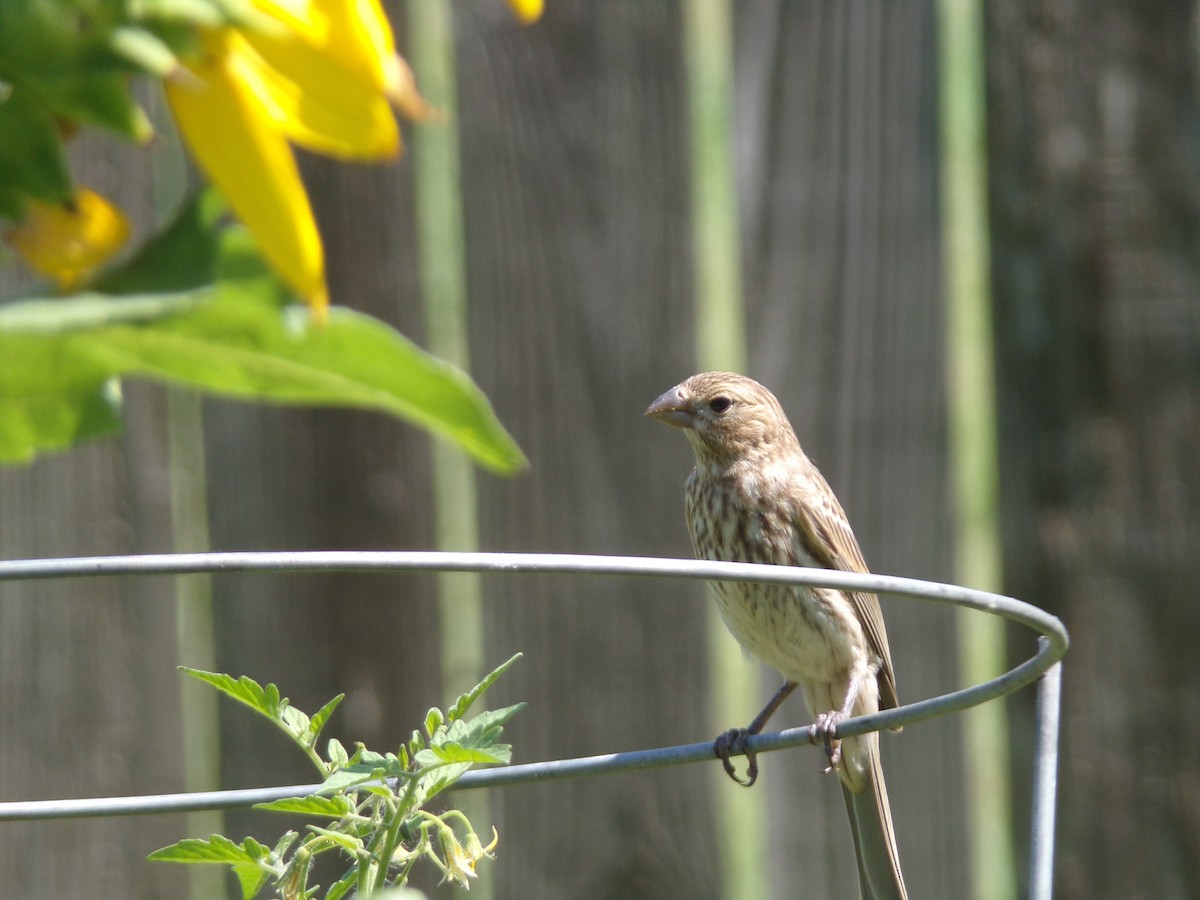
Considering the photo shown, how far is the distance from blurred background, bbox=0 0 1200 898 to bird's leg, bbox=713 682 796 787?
87 millimetres

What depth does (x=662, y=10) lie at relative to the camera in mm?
1993

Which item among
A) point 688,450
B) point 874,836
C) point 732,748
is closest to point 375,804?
point 732,748

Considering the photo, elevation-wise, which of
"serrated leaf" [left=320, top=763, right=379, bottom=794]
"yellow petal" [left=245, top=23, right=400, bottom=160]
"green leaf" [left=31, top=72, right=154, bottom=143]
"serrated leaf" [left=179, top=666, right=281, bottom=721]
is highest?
"yellow petal" [left=245, top=23, right=400, bottom=160]

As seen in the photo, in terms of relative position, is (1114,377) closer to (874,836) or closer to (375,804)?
(874,836)

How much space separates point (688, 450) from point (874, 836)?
23.1 inches

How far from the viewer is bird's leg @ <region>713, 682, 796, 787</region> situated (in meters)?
1.31

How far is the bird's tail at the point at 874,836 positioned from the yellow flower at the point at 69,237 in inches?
60.2

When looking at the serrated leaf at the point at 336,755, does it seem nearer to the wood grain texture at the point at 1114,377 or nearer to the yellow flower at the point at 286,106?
the yellow flower at the point at 286,106

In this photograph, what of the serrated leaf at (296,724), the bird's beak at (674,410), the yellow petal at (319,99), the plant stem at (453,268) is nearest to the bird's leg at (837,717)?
the bird's beak at (674,410)

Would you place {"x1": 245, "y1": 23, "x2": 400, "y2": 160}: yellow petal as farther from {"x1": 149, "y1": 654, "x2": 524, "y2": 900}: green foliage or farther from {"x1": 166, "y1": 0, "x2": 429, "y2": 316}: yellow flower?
{"x1": 149, "y1": 654, "x2": 524, "y2": 900}: green foliage

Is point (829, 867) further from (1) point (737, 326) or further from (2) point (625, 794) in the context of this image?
(1) point (737, 326)

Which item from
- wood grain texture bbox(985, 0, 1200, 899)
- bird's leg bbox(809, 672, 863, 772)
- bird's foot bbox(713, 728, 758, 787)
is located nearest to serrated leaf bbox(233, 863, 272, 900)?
bird's foot bbox(713, 728, 758, 787)

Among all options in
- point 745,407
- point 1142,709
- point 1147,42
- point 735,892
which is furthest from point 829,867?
point 1147,42

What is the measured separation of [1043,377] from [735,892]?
89 centimetres
